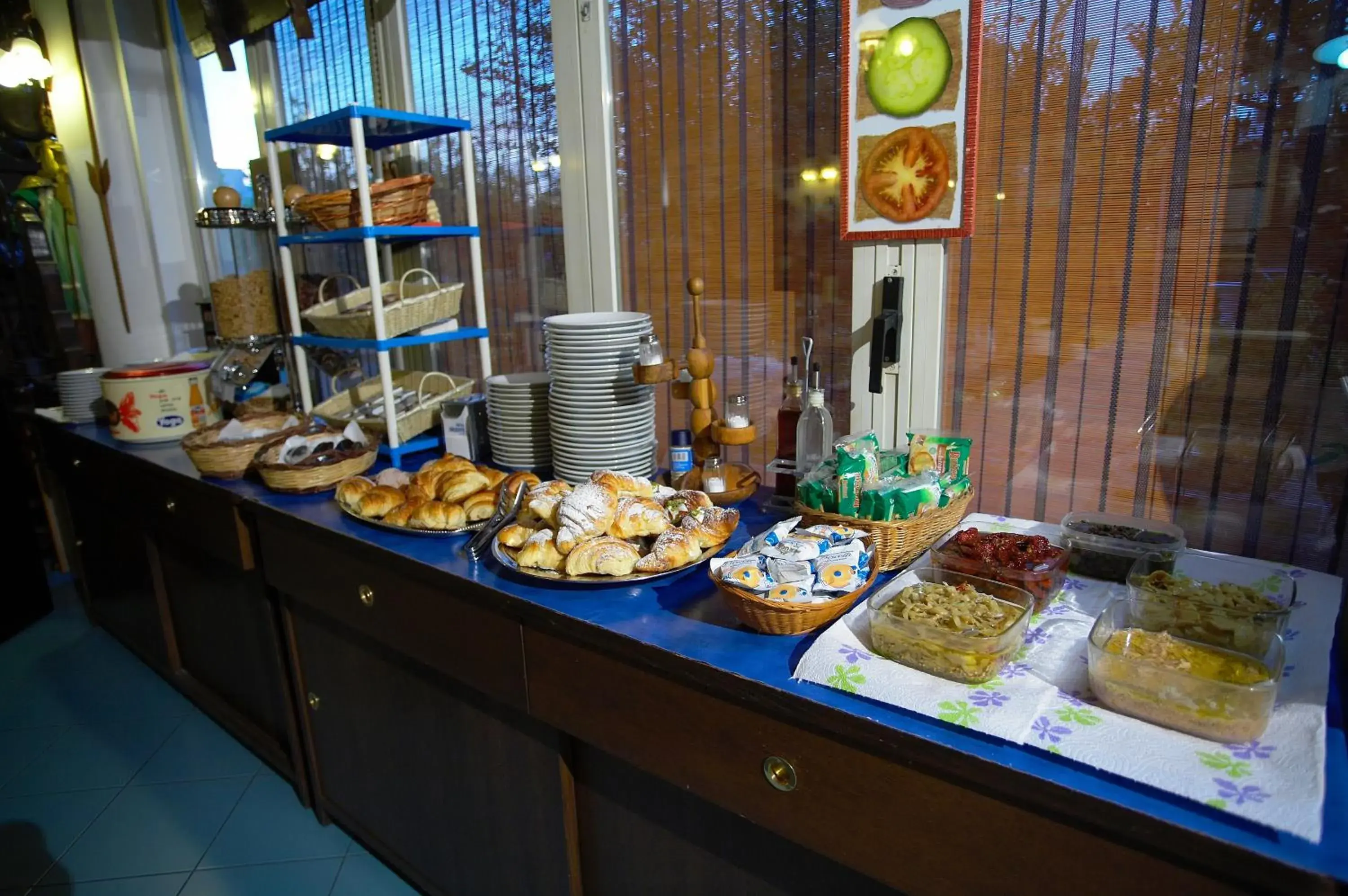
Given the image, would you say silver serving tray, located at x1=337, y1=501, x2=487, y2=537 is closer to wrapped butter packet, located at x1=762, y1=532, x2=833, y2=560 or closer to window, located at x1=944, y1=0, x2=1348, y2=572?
wrapped butter packet, located at x1=762, y1=532, x2=833, y2=560

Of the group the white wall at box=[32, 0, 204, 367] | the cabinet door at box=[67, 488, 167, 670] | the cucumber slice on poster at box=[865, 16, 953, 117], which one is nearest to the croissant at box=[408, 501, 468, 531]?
the cucumber slice on poster at box=[865, 16, 953, 117]

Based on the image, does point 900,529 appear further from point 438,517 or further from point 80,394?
point 80,394

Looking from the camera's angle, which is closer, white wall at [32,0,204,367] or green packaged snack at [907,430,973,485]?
green packaged snack at [907,430,973,485]

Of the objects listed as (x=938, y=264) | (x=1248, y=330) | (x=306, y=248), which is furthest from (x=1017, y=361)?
(x=306, y=248)

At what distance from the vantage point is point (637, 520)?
1.31 m

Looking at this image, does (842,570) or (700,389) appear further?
(700,389)

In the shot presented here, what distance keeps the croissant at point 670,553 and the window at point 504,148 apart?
93 cm

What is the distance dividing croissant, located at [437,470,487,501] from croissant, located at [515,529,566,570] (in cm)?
33

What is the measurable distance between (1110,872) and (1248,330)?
0.82 metres

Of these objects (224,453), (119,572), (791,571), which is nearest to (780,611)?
(791,571)

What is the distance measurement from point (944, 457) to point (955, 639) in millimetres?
466

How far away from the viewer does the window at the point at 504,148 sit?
1926 mm

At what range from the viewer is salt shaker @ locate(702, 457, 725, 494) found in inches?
59.4

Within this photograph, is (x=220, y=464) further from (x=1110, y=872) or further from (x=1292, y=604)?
(x=1292, y=604)
